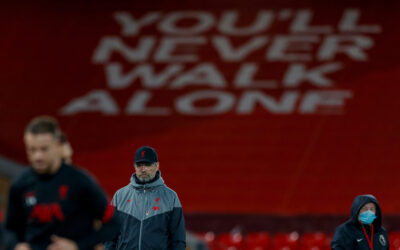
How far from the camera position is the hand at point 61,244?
333cm

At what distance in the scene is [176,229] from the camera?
512cm

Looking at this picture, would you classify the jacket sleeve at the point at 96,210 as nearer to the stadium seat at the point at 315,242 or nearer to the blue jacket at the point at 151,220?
the blue jacket at the point at 151,220

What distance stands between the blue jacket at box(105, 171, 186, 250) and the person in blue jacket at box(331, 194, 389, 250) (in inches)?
55.3

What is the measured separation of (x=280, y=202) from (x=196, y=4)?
7.38 m

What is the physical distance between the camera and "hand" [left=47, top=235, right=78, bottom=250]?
3.33m

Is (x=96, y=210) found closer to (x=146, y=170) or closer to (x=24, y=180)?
(x=24, y=180)

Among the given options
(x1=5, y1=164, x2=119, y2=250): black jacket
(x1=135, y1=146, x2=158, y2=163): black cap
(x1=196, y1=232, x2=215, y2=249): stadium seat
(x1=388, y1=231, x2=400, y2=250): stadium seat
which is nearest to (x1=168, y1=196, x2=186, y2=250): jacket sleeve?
(x1=135, y1=146, x2=158, y2=163): black cap

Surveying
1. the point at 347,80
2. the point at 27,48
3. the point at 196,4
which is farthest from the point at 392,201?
the point at 27,48

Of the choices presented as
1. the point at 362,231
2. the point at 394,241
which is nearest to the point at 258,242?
the point at 394,241

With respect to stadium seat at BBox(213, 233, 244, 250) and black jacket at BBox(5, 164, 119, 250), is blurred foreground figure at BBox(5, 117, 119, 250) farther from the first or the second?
stadium seat at BBox(213, 233, 244, 250)

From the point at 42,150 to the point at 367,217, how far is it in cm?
335

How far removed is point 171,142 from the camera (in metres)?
15.0

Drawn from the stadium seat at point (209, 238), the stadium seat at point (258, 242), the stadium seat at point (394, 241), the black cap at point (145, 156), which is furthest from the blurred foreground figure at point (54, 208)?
the stadium seat at point (258, 242)

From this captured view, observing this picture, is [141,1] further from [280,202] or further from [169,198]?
[169,198]
